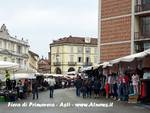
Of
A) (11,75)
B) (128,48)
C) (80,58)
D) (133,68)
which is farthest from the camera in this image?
(80,58)

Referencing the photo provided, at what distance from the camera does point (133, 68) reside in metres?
29.6

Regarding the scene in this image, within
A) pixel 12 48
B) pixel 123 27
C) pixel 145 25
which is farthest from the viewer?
pixel 12 48

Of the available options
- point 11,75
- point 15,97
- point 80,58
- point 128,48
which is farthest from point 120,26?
point 80,58

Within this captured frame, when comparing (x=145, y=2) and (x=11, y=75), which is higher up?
(x=145, y=2)

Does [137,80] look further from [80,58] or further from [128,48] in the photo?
[80,58]

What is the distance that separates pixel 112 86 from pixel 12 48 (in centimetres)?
8887

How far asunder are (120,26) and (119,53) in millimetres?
3199

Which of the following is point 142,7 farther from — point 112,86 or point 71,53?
point 71,53

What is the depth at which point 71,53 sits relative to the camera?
480 ft

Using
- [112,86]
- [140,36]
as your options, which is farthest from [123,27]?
[112,86]

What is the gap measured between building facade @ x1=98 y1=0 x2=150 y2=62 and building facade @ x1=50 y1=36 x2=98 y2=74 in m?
82.2

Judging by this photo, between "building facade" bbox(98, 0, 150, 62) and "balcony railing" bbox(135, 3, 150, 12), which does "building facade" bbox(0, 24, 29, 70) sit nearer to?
"building facade" bbox(98, 0, 150, 62)

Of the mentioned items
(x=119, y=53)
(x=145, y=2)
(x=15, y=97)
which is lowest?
(x=15, y=97)

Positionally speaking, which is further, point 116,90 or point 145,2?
point 145,2
